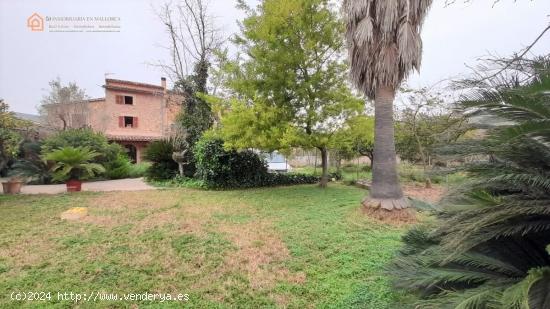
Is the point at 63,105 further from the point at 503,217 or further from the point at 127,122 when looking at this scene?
the point at 503,217

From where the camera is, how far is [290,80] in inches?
343

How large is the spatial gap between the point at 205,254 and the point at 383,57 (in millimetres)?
5816

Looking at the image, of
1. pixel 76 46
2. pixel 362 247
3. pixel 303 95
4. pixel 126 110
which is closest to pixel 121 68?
pixel 126 110

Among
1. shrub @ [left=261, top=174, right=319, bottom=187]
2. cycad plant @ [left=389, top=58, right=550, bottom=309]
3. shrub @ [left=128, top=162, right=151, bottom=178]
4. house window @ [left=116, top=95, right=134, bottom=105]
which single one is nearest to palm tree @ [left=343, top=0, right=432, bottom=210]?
cycad plant @ [left=389, top=58, right=550, bottom=309]

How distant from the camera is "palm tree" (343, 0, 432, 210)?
611 centimetres

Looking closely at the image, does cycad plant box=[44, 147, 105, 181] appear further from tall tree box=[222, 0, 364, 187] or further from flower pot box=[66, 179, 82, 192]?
tall tree box=[222, 0, 364, 187]

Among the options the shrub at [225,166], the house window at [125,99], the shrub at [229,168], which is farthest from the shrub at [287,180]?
the house window at [125,99]

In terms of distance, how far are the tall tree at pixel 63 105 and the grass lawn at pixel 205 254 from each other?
47.6 ft

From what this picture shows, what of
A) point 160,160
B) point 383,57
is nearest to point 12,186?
point 160,160

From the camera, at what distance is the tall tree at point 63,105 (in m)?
18.9

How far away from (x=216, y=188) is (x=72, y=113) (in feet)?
51.7

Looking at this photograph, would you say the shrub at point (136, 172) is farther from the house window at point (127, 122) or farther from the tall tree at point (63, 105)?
the house window at point (127, 122)

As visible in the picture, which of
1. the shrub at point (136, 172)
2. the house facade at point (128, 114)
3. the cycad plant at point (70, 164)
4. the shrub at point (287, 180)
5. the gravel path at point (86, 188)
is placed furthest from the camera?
the house facade at point (128, 114)

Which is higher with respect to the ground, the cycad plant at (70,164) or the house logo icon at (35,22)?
the house logo icon at (35,22)
